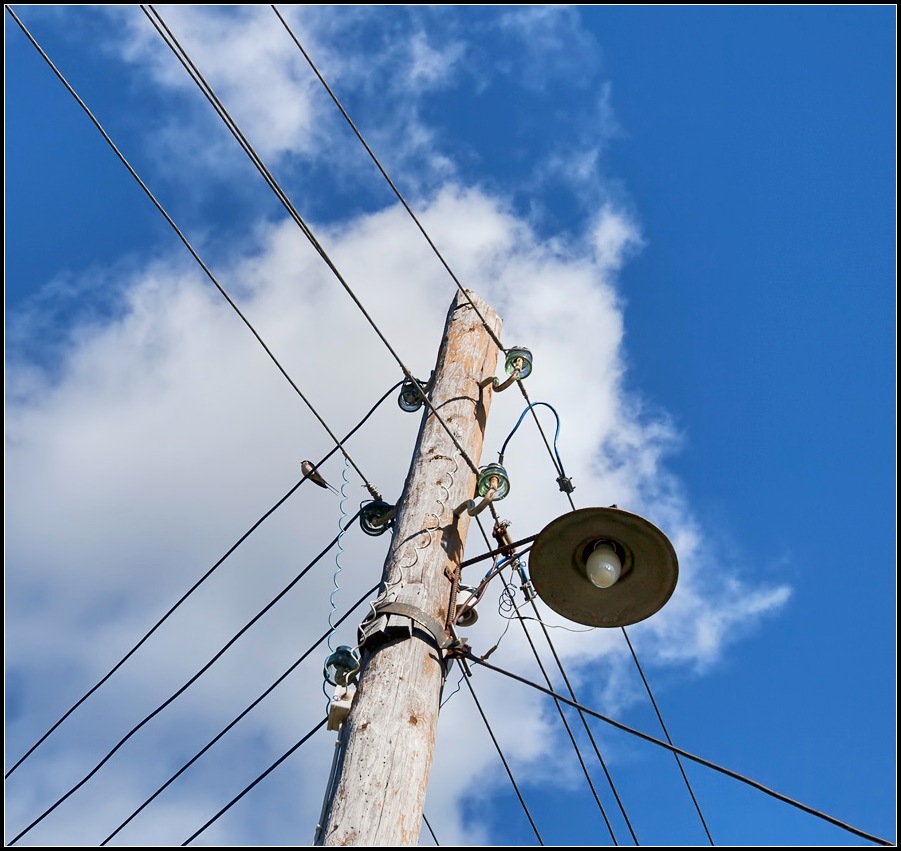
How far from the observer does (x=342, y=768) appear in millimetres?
3438

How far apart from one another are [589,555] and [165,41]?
3152mm

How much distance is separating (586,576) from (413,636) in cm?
85

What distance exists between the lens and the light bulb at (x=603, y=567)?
4.12 m

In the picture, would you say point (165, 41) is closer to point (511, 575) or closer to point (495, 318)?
point (495, 318)

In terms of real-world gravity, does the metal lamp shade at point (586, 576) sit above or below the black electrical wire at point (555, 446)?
below

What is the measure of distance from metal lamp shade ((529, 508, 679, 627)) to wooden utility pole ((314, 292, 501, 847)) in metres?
0.46

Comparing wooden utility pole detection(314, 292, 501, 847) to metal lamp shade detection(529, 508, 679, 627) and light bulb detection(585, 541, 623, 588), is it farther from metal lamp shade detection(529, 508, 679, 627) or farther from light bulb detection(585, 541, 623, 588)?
light bulb detection(585, 541, 623, 588)

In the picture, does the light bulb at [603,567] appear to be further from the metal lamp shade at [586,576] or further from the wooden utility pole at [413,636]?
the wooden utility pole at [413,636]

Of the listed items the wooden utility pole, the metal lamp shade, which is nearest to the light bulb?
the metal lamp shade

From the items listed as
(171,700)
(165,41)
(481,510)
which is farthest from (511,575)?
(165,41)

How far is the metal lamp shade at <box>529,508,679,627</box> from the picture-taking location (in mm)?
4086

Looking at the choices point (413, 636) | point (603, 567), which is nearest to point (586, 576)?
point (603, 567)

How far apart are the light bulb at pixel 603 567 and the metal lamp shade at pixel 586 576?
0.05 meters

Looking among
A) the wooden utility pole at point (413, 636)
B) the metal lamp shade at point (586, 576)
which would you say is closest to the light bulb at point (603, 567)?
the metal lamp shade at point (586, 576)
